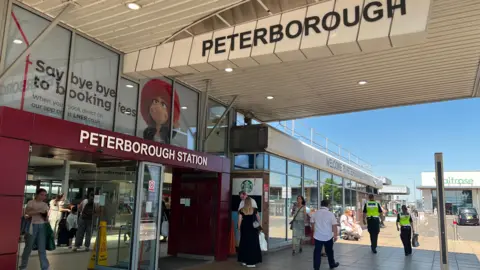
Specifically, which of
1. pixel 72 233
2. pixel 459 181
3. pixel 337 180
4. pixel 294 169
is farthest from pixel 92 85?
pixel 459 181

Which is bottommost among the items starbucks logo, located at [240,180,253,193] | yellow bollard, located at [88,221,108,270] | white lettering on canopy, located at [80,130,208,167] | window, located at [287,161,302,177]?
yellow bollard, located at [88,221,108,270]

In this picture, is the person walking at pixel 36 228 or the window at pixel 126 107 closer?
the person walking at pixel 36 228

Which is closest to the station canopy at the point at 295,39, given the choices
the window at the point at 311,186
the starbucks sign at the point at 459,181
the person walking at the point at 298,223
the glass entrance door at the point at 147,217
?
the glass entrance door at the point at 147,217

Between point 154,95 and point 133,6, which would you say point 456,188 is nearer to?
point 154,95

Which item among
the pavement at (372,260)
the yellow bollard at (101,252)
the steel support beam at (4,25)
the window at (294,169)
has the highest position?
the steel support beam at (4,25)

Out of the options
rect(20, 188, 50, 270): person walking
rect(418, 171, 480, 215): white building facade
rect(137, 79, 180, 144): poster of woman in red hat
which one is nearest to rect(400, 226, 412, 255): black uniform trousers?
rect(137, 79, 180, 144): poster of woman in red hat

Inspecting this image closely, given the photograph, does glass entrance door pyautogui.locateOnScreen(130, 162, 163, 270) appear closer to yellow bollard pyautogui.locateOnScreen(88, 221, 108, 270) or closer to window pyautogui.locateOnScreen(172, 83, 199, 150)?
yellow bollard pyautogui.locateOnScreen(88, 221, 108, 270)

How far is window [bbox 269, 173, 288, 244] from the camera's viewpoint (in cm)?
1200

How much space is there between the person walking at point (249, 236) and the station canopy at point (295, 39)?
310 centimetres

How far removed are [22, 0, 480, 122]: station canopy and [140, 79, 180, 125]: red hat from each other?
62 centimetres

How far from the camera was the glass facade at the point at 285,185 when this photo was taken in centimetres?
1163

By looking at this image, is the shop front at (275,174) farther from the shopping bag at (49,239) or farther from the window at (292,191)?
the shopping bag at (49,239)

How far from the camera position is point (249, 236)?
360 inches

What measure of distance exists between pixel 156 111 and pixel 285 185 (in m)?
5.88
